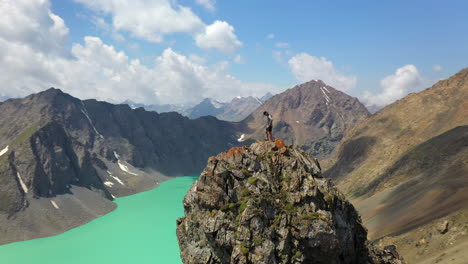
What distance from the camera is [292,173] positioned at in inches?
1101

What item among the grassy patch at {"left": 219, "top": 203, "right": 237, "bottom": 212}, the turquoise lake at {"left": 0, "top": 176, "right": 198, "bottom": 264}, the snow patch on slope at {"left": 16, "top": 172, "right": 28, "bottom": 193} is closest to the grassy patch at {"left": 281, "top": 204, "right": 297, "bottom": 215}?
the grassy patch at {"left": 219, "top": 203, "right": 237, "bottom": 212}

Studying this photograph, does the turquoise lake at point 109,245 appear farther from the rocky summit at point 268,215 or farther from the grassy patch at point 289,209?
the grassy patch at point 289,209

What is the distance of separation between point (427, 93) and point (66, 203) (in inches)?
7878

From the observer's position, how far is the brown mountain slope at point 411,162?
7462cm

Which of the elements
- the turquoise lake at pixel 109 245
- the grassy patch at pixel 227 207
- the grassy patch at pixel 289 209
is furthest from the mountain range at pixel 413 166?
the turquoise lake at pixel 109 245

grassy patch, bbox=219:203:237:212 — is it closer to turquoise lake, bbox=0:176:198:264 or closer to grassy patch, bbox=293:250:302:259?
grassy patch, bbox=293:250:302:259

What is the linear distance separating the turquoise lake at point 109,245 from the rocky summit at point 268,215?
8085cm

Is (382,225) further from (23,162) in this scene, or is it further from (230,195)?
(23,162)

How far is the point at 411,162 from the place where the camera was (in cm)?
11500

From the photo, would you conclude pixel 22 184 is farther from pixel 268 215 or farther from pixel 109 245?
pixel 268 215

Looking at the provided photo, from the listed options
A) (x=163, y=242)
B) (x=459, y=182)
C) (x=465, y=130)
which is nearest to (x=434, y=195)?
(x=459, y=182)

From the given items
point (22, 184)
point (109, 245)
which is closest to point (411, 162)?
point (109, 245)

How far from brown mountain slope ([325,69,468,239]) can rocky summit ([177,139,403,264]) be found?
5042cm

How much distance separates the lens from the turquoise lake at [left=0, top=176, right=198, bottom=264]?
106 metres
